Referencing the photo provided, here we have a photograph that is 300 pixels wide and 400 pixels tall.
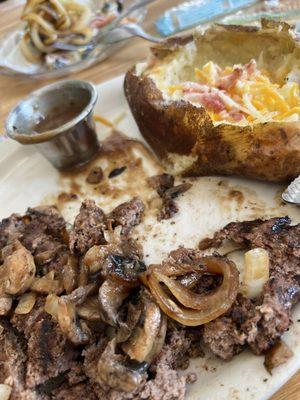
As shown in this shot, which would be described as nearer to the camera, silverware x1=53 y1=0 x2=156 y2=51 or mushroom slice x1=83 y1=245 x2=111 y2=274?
mushroom slice x1=83 y1=245 x2=111 y2=274

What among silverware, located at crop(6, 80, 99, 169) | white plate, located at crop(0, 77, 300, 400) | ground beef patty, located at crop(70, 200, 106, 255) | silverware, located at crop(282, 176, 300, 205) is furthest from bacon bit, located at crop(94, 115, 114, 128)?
silverware, located at crop(282, 176, 300, 205)

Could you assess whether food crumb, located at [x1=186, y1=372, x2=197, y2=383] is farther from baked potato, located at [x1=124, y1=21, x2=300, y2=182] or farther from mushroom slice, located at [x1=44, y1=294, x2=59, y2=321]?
baked potato, located at [x1=124, y1=21, x2=300, y2=182]

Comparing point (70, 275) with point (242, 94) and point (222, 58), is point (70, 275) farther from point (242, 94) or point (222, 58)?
point (222, 58)

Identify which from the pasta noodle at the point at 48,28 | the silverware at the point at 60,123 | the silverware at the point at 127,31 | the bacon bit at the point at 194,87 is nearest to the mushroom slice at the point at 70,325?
the silverware at the point at 60,123

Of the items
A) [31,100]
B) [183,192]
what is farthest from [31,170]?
[183,192]

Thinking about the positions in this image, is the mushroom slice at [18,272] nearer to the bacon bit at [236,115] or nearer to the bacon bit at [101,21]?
the bacon bit at [236,115]

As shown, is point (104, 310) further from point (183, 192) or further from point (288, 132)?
point (288, 132)

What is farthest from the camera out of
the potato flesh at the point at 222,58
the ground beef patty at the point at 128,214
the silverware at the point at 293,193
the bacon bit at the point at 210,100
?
the potato flesh at the point at 222,58
